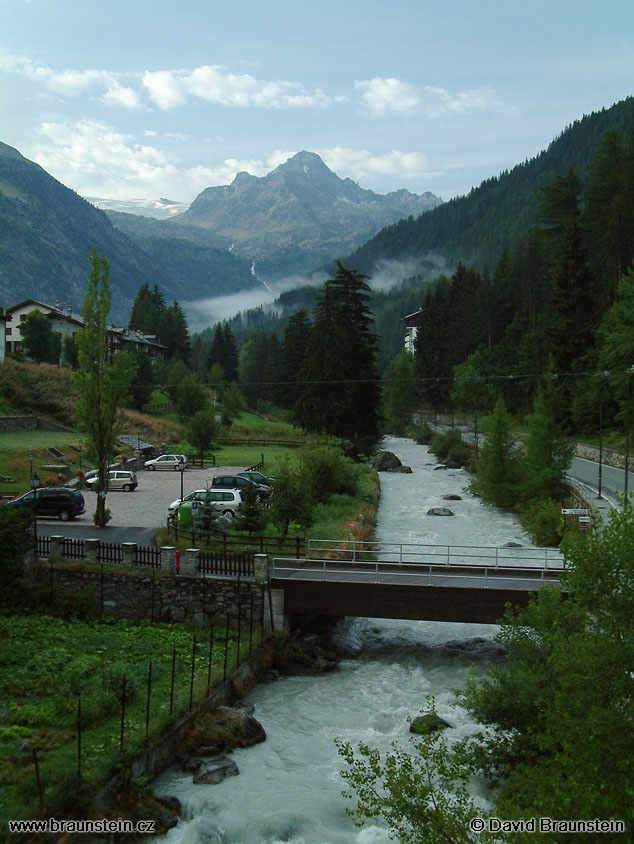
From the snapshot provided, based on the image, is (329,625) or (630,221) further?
(630,221)

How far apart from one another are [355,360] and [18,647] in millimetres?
41082

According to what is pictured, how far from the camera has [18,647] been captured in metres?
20.1

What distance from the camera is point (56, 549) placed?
26391 millimetres

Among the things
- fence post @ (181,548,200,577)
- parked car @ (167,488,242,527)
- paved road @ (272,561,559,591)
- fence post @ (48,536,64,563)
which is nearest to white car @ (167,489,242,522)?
parked car @ (167,488,242,527)

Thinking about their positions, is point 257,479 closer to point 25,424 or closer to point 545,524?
point 545,524

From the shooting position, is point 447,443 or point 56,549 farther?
point 447,443

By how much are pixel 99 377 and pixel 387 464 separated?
40000mm

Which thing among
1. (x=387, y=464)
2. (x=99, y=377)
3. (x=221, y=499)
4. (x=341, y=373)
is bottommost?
(x=387, y=464)

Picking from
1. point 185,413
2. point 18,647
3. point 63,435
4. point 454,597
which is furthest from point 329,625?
point 185,413

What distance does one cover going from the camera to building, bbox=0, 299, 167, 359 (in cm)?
10320

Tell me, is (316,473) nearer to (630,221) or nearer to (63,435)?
(63,435)

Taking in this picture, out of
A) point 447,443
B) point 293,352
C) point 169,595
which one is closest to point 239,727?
point 169,595

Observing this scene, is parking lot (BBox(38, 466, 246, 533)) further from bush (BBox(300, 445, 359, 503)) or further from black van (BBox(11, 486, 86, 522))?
bush (BBox(300, 445, 359, 503))

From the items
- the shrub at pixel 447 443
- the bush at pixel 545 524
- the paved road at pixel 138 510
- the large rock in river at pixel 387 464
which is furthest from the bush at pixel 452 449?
the bush at pixel 545 524
